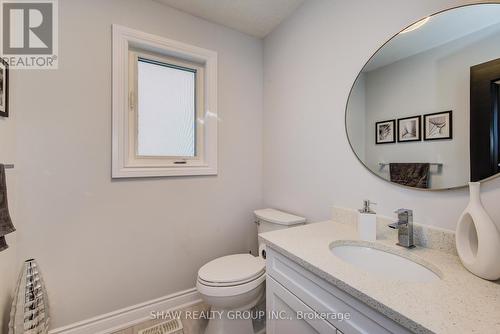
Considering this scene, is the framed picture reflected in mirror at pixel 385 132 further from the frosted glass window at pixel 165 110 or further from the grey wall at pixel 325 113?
the frosted glass window at pixel 165 110

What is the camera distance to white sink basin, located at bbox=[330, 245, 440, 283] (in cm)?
81

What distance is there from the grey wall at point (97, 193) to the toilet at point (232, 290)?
43cm

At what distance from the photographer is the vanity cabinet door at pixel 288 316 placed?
2.54 feet

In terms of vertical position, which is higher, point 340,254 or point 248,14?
point 248,14

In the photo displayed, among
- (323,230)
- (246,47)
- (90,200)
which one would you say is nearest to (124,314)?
(90,200)

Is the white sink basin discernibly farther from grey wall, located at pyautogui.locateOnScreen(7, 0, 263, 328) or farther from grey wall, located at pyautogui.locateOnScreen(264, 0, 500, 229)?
grey wall, located at pyautogui.locateOnScreen(7, 0, 263, 328)

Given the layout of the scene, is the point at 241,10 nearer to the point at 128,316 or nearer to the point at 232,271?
the point at 232,271

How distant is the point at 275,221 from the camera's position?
1.55 meters

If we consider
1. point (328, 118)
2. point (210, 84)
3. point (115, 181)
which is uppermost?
point (210, 84)

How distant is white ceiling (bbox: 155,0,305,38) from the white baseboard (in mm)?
2139

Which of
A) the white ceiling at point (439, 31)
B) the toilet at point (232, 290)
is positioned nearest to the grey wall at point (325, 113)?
the white ceiling at point (439, 31)

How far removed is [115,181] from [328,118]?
4.76 ft

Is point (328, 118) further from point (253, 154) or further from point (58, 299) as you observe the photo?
point (58, 299)

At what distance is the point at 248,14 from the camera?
1666mm
